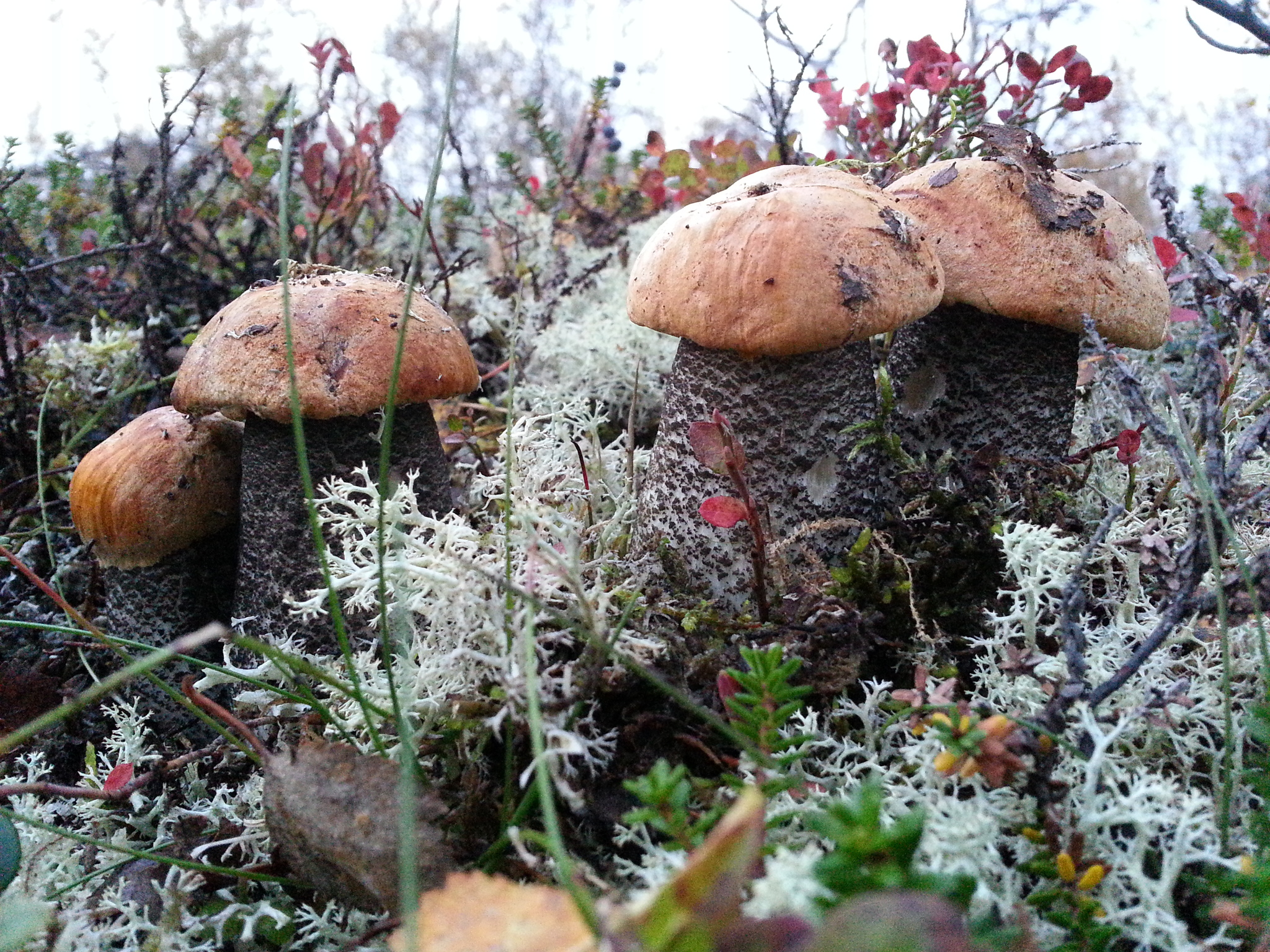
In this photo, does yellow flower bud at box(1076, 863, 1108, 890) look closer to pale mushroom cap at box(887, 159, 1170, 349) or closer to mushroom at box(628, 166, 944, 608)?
mushroom at box(628, 166, 944, 608)

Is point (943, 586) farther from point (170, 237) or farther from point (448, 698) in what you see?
point (170, 237)

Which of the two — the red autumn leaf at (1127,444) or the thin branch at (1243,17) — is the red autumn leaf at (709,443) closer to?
the red autumn leaf at (1127,444)

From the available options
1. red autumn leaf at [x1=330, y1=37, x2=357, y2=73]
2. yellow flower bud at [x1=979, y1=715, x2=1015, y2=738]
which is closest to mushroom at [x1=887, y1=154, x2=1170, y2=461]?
yellow flower bud at [x1=979, y1=715, x2=1015, y2=738]

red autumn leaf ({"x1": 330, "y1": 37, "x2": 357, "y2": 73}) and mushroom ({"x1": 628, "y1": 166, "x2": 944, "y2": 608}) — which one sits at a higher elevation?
red autumn leaf ({"x1": 330, "y1": 37, "x2": 357, "y2": 73})

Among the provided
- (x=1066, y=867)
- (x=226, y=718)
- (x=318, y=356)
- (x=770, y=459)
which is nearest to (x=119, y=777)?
(x=226, y=718)

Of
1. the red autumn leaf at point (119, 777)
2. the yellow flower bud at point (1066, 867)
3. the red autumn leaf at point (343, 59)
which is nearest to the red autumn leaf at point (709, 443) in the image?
the yellow flower bud at point (1066, 867)

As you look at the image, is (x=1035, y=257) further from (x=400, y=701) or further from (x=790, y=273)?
(x=400, y=701)
